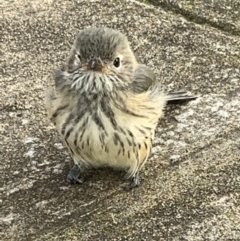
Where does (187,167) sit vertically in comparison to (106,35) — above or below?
below

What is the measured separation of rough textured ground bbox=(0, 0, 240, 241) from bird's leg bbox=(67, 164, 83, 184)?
0.12 feet

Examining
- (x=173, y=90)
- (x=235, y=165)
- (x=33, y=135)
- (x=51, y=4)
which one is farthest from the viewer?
(x=51, y=4)

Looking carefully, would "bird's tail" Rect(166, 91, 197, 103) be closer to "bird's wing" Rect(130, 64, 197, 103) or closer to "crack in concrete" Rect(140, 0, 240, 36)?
"bird's wing" Rect(130, 64, 197, 103)

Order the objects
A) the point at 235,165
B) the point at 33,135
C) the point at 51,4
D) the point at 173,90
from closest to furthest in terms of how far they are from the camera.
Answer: the point at 235,165, the point at 33,135, the point at 173,90, the point at 51,4

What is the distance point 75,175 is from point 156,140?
631mm

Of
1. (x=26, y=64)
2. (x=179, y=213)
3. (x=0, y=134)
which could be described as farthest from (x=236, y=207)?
(x=26, y=64)

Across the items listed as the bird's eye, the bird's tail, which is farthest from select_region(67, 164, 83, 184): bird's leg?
the bird's tail

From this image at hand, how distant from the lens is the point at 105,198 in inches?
183

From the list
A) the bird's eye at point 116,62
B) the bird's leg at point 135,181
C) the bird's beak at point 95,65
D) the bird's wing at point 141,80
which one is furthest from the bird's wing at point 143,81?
the bird's leg at point 135,181

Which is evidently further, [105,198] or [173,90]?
[173,90]

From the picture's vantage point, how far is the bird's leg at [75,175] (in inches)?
188

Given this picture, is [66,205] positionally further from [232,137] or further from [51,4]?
[51,4]

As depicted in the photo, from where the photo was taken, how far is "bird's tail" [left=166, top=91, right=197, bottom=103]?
5316mm

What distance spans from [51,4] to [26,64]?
0.83m
